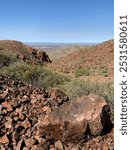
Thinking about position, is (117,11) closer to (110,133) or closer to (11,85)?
(110,133)

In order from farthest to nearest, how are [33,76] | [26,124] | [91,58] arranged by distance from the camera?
[91,58] < [33,76] < [26,124]

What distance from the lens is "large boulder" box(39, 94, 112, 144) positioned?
6.46 metres

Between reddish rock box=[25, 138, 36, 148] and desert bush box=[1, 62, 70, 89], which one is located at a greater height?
desert bush box=[1, 62, 70, 89]

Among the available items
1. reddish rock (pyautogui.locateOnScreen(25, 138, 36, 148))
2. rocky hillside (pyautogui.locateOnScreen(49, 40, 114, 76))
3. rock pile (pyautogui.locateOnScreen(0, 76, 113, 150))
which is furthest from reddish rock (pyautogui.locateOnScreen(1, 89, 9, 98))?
rocky hillside (pyautogui.locateOnScreen(49, 40, 114, 76))

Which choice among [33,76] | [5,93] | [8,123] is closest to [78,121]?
[8,123]

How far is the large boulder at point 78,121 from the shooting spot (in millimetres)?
6465

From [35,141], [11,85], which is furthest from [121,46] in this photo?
[11,85]

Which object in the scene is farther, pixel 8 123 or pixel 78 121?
pixel 8 123

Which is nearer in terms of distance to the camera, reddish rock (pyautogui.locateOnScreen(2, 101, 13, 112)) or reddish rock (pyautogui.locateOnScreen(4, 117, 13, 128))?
reddish rock (pyautogui.locateOnScreen(4, 117, 13, 128))

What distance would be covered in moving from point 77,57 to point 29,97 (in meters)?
37.0

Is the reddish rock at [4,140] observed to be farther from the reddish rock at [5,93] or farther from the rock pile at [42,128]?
the reddish rock at [5,93]

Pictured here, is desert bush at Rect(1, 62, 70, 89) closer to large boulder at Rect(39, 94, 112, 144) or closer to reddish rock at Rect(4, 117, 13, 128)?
reddish rock at Rect(4, 117, 13, 128)

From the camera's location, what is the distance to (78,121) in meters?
6.46

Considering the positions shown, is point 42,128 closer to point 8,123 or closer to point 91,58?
point 8,123
